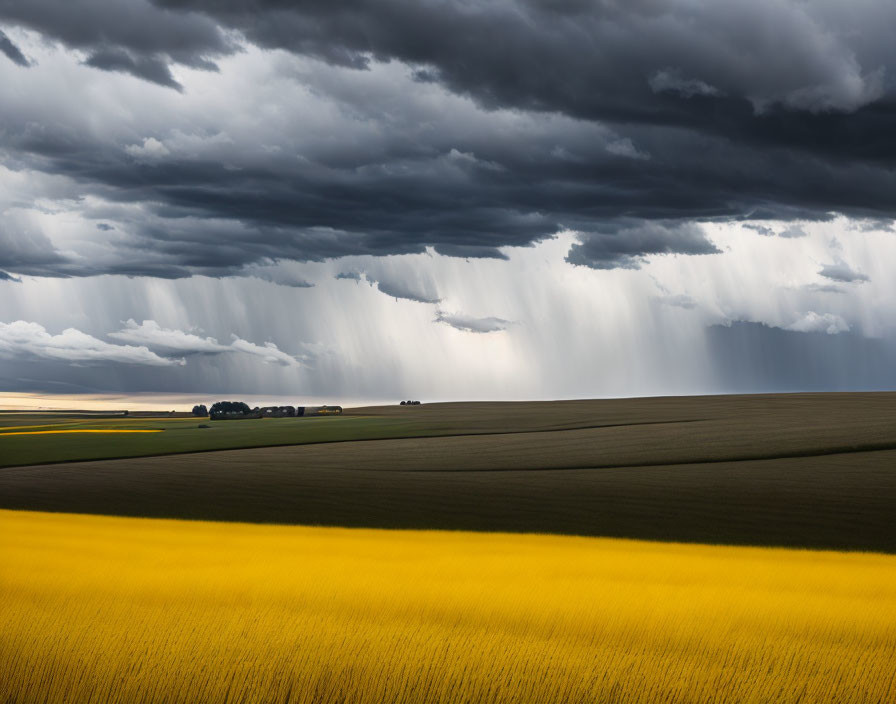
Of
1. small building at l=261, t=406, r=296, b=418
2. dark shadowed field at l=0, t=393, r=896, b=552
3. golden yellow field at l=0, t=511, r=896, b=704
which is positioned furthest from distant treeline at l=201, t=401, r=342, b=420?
golden yellow field at l=0, t=511, r=896, b=704

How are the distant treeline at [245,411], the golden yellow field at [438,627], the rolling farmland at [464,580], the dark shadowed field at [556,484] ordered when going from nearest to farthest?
the golden yellow field at [438,627], the rolling farmland at [464,580], the dark shadowed field at [556,484], the distant treeline at [245,411]

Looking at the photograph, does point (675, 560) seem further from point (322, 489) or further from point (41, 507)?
point (41, 507)

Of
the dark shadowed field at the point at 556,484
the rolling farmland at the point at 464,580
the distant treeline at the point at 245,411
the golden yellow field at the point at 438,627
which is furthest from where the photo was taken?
the distant treeline at the point at 245,411

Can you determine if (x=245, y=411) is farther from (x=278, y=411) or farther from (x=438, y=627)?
(x=438, y=627)

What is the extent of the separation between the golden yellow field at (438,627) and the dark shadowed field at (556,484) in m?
7.53

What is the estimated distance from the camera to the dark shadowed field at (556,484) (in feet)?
91.6

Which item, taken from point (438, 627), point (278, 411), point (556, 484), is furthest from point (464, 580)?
point (278, 411)

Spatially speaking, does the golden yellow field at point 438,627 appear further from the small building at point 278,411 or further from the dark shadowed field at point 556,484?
the small building at point 278,411

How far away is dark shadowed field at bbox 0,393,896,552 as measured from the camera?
91.6 ft

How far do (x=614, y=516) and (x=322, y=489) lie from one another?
1193cm

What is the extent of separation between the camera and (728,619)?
41.9ft

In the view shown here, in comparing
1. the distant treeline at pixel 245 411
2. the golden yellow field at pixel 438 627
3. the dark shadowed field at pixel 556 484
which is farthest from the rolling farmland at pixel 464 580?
the distant treeline at pixel 245 411

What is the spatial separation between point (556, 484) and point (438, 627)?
23947mm

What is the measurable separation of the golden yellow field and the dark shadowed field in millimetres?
7534
